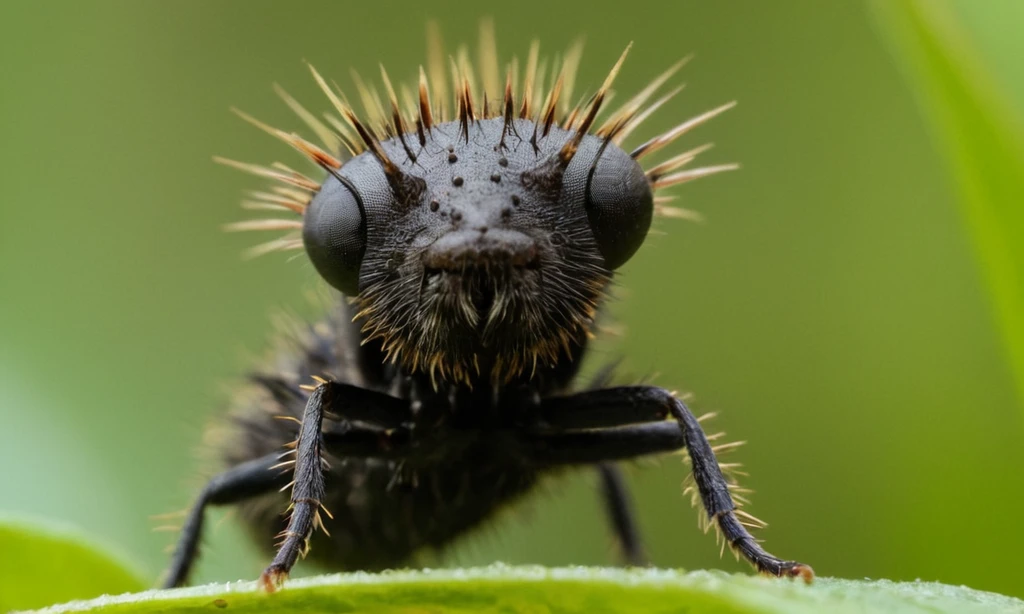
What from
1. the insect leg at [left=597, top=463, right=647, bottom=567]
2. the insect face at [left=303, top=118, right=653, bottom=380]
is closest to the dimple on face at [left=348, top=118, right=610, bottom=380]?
the insect face at [left=303, top=118, right=653, bottom=380]

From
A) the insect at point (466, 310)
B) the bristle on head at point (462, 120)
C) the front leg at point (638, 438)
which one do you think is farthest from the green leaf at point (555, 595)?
the bristle on head at point (462, 120)

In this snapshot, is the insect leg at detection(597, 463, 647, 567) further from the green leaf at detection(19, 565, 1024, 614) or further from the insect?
the green leaf at detection(19, 565, 1024, 614)

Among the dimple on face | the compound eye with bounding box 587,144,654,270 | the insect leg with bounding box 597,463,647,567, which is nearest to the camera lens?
the dimple on face

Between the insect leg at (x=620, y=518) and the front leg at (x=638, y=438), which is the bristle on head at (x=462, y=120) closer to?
the front leg at (x=638, y=438)

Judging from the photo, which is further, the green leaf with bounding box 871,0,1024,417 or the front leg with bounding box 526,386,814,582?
the front leg with bounding box 526,386,814,582

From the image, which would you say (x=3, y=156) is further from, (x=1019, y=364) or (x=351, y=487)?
(x=1019, y=364)

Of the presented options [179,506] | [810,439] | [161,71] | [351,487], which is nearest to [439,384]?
[351,487]

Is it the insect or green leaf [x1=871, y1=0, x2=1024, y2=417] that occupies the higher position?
green leaf [x1=871, y1=0, x2=1024, y2=417]

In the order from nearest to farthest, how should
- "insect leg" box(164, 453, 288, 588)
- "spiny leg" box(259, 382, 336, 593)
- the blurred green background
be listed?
"spiny leg" box(259, 382, 336, 593), "insect leg" box(164, 453, 288, 588), the blurred green background
